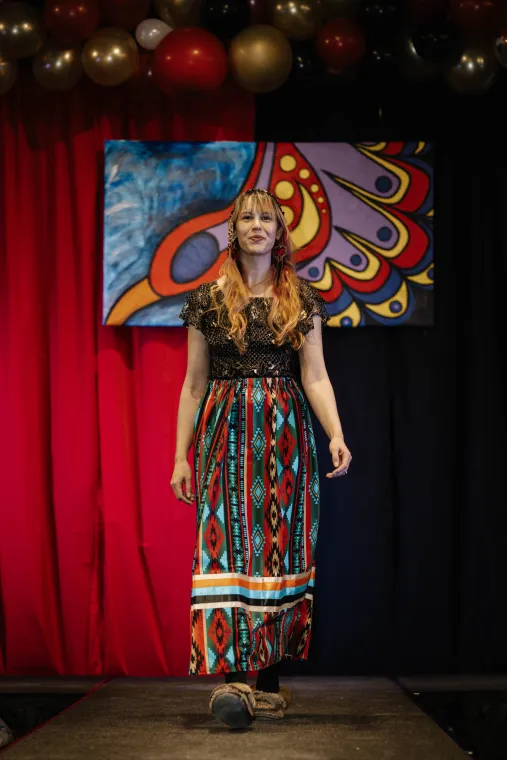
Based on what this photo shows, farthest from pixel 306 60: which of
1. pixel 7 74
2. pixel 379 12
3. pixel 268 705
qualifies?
pixel 268 705

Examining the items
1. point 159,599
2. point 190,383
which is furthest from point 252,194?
point 159,599

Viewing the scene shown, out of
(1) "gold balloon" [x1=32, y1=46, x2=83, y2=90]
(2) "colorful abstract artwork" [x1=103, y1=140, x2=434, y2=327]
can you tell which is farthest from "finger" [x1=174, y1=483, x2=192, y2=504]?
(1) "gold balloon" [x1=32, y1=46, x2=83, y2=90]

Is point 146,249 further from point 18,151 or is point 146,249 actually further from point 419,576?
point 419,576

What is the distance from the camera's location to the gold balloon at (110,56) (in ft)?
11.4

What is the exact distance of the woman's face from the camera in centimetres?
286

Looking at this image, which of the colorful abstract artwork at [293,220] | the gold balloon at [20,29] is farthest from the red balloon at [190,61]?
the gold balloon at [20,29]

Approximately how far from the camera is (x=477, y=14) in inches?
133

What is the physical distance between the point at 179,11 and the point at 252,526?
6.40ft

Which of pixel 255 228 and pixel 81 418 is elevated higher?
pixel 255 228

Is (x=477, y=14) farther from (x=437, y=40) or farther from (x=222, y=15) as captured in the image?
(x=222, y=15)

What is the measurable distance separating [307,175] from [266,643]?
6.28 feet

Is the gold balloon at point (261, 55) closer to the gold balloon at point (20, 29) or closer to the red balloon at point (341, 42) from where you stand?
the red balloon at point (341, 42)

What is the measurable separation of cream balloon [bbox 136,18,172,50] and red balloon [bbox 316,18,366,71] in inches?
22.8

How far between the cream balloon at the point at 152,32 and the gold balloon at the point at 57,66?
245 mm
